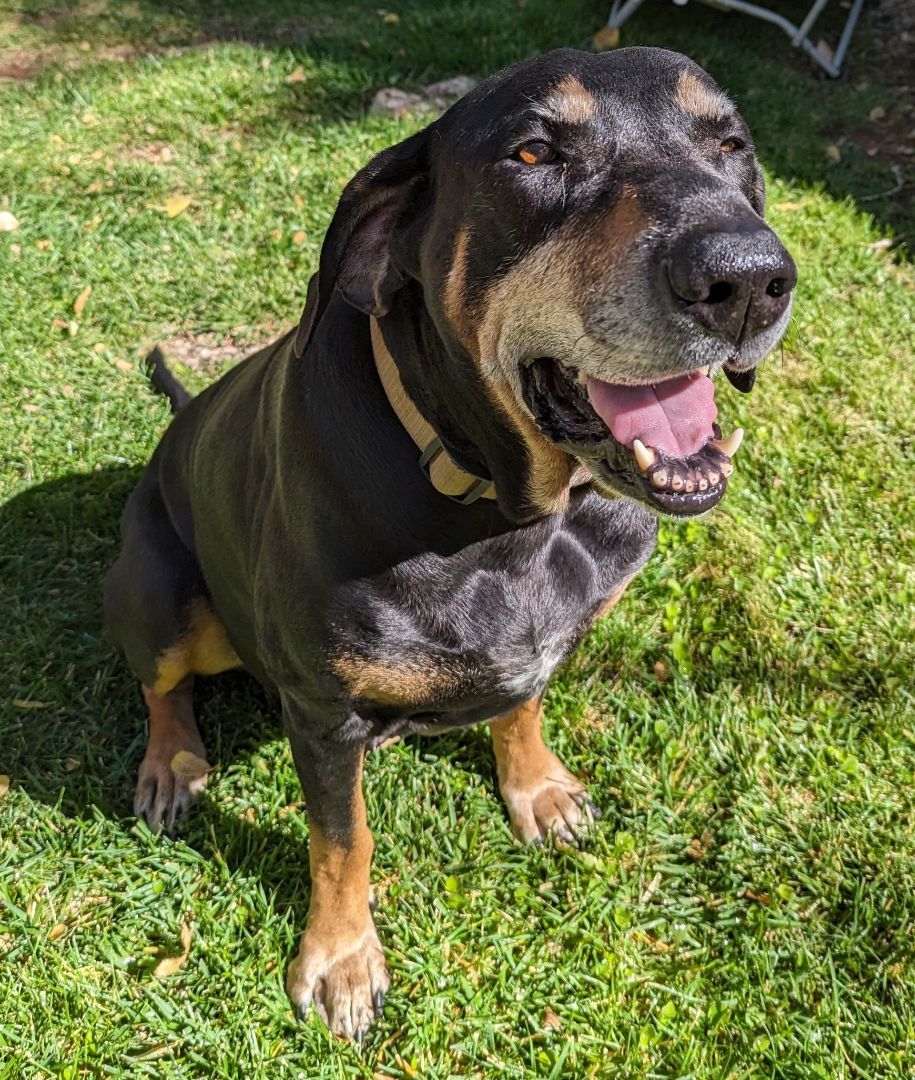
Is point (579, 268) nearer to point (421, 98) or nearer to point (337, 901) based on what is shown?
point (337, 901)

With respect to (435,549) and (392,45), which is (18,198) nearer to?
(392,45)

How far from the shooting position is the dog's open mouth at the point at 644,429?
1.95 meters

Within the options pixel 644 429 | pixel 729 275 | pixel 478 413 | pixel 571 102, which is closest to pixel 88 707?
pixel 478 413

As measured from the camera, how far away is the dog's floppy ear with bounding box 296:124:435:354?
216 centimetres

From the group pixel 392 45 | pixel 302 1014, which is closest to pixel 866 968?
pixel 302 1014

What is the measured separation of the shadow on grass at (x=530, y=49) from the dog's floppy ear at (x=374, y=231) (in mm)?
3946

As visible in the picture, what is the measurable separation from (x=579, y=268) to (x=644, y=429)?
1.12 feet

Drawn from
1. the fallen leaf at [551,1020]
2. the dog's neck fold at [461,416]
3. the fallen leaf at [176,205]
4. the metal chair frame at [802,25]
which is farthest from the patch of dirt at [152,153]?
the fallen leaf at [551,1020]

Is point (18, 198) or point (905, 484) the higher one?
point (905, 484)

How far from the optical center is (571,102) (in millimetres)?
1981

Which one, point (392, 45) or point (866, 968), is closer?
point (866, 968)

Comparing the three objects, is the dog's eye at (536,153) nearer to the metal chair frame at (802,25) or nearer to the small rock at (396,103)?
the small rock at (396,103)

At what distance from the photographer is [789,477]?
4043 mm

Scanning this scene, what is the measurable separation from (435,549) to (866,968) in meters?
1.70
